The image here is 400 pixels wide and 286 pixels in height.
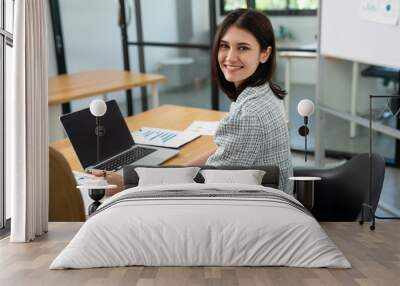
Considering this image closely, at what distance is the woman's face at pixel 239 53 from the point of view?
2102 millimetres

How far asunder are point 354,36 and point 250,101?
156 centimetres

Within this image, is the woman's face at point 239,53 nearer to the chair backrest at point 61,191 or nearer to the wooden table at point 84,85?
the chair backrest at point 61,191

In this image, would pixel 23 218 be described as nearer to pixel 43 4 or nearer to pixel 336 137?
pixel 43 4

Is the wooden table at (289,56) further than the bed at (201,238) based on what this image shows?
Yes

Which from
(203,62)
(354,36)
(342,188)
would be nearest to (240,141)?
(342,188)

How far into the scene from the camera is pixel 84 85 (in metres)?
4.67

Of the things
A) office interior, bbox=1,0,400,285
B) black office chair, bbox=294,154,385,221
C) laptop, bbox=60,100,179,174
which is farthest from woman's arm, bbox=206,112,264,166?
office interior, bbox=1,0,400,285

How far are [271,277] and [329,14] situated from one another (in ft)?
8.35

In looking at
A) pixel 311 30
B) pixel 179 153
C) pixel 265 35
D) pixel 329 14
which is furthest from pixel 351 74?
pixel 265 35

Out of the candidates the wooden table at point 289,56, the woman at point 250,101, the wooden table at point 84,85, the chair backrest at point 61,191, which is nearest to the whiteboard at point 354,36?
the woman at point 250,101

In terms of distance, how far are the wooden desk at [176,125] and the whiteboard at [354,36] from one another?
2.71ft

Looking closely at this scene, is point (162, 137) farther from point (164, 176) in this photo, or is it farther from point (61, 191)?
point (164, 176)

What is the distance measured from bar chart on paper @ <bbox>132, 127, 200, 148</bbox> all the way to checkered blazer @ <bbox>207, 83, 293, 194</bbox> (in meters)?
0.75

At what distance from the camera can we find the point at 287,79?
5367mm
